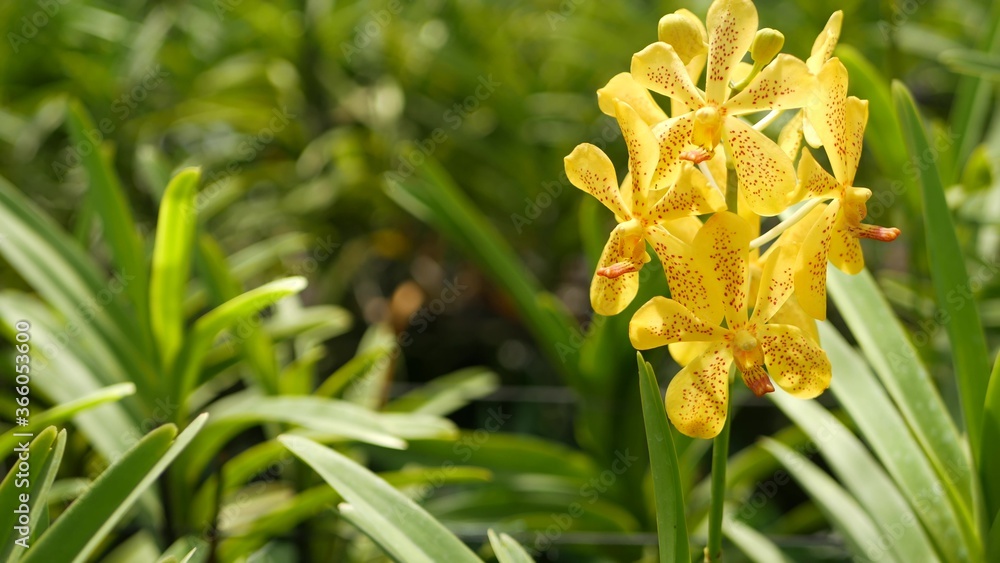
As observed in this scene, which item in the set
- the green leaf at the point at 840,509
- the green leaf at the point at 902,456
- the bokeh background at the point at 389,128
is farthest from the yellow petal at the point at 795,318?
the bokeh background at the point at 389,128

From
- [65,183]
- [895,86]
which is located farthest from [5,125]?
[895,86]

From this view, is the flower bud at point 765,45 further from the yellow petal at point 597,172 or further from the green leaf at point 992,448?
the green leaf at point 992,448

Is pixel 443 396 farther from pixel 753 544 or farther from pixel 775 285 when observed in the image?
pixel 775 285

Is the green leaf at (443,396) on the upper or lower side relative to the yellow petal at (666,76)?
lower

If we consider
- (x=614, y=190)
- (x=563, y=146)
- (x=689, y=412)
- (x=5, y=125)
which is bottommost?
(x=563, y=146)

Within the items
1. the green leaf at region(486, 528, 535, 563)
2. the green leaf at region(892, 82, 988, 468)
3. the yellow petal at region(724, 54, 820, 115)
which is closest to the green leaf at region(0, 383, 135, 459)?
the green leaf at region(486, 528, 535, 563)

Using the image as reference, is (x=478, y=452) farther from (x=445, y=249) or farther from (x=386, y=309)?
(x=445, y=249)
